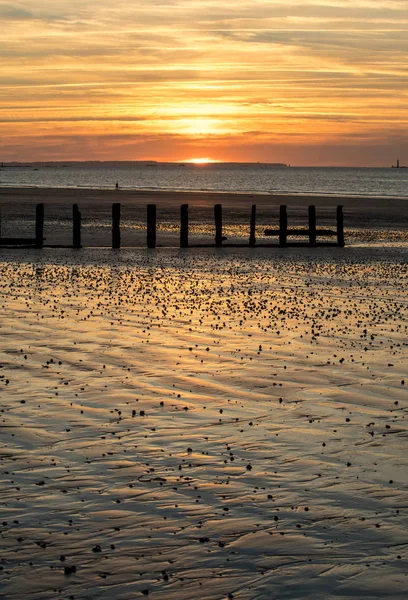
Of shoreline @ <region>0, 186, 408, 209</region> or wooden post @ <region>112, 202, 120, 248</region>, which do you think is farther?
shoreline @ <region>0, 186, 408, 209</region>

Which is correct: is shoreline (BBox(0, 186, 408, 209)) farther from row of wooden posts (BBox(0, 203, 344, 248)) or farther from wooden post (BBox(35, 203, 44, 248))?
wooden post (BBox(35, 203, 44, 248))

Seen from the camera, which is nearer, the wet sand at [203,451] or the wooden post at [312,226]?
the wet sand at [203,451]

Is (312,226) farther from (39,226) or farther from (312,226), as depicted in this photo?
(39,226)

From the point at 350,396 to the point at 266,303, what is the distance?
29.2ft

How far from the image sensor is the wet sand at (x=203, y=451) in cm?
717

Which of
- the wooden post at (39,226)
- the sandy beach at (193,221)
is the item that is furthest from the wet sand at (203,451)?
the sandy beach at (193,221)

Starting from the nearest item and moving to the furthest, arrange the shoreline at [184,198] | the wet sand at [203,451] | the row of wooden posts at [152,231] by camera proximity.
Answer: the wet sand at [203,451] → the row of wooden posts at [152,231] → the shoreline at [184,198]

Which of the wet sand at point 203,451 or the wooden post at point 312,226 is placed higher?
the wooden post at point 312,226

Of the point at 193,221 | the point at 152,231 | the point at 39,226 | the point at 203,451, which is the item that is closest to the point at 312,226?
the point at 152,231

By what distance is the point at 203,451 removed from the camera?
9.99 meters

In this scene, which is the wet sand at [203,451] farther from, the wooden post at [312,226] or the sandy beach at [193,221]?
the sandy beach at [193,221]

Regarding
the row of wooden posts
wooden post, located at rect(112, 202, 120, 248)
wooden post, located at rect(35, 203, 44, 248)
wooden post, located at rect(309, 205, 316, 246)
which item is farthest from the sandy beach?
wooden post, located at rect(309, 205, 316, 246)

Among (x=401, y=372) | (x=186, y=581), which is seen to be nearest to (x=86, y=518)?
(x=186, y=581)

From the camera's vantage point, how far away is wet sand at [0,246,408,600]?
717cm
